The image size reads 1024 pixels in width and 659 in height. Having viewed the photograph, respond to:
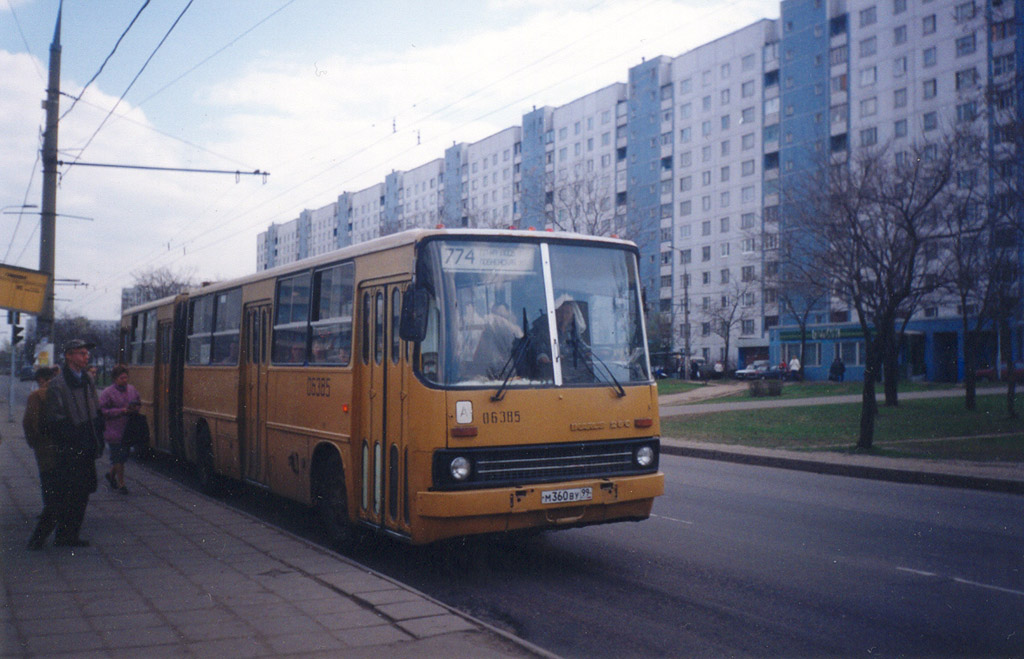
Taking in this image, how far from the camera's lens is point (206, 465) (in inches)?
503

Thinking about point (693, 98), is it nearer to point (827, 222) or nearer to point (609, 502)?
point (827, 222)

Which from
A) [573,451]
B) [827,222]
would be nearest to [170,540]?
[573,451]

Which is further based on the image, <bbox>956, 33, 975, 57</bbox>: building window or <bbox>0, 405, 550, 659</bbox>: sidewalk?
<bbox>956, 33, 975, 57</bbox>: building window

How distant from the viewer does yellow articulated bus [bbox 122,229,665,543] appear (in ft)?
22.9

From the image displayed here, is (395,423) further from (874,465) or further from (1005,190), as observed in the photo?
(1005,190)

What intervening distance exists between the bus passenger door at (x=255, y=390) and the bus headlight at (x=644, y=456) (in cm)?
495

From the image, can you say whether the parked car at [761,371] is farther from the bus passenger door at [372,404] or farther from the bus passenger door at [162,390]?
the bus passenger door at [372,404]

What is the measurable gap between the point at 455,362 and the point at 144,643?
9.77 feet

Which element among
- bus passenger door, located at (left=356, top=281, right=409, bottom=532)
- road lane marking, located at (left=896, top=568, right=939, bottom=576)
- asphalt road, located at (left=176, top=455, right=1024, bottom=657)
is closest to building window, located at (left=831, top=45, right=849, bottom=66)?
asphalt road, located at (left=176, top=455, right=1024, bottom=657)

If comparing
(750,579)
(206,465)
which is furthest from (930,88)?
(750,579)

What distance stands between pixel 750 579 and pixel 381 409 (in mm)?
3427

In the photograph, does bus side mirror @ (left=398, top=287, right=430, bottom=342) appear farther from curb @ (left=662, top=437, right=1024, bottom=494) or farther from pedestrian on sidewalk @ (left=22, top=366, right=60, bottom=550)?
curb @ (left=662, top=437, right=1024, bottom=494)

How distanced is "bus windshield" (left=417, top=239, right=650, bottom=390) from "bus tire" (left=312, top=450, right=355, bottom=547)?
2.07 metres

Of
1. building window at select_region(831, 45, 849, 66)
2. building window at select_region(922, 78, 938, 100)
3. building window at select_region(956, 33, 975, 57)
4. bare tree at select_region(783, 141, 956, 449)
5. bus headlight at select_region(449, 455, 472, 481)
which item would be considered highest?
building window at select_region(831, 45, 849, 66)
